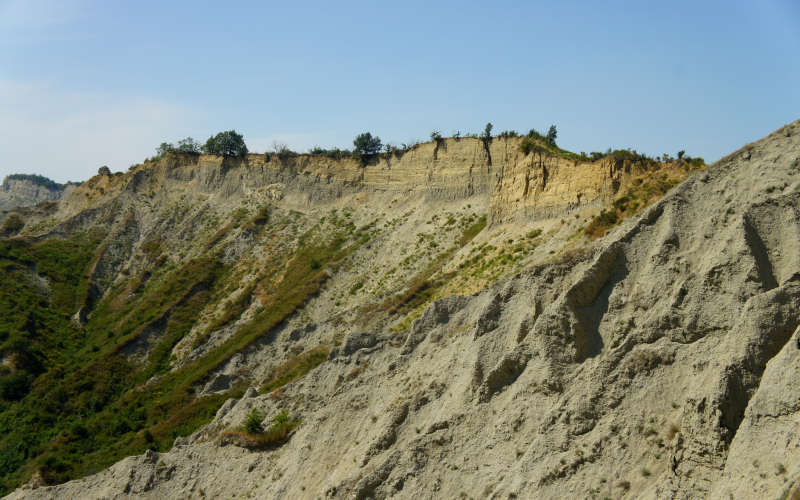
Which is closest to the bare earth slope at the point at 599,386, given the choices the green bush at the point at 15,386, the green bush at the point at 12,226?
the green bush at the point at 15,386

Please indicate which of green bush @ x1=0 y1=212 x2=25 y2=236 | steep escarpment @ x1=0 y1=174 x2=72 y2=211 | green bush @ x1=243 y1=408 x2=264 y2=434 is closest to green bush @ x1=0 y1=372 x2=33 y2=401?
green bush @ x1=243 y1=408 x2=264 y2=434

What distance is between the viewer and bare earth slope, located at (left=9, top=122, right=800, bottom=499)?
1548 cm

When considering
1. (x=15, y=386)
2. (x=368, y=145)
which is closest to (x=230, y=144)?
(x=368, y=145)

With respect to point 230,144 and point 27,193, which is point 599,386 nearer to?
point 230,144

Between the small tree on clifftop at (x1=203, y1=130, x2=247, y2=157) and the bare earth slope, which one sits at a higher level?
the small tree on clifftop at (x1=203, y1=130, x2=247, y2=157)

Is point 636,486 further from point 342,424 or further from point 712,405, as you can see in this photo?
point 342,424

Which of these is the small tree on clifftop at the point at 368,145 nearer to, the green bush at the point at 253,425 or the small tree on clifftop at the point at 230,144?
the small tree on clifftop at the point at 230,144

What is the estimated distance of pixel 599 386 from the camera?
18.4m

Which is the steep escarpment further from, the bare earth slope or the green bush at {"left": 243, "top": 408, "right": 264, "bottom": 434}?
the bare earth slope

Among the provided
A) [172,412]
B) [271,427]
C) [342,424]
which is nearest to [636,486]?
[342,424]

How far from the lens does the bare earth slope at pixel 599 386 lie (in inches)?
609

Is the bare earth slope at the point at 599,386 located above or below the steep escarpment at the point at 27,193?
below

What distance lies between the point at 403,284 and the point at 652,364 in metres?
26.7

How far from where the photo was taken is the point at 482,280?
34969 millimetres
